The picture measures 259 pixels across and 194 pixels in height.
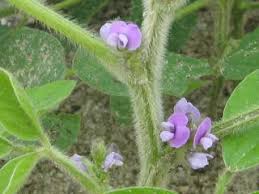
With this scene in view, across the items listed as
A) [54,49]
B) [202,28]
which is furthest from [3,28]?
[202,28]

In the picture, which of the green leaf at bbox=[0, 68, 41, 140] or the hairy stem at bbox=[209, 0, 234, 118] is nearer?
the green leaf at bbox=[0, 68, 41, 140]

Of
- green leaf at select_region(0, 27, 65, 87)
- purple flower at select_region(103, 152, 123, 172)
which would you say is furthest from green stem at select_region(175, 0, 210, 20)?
purple flower at select_region(103, 152, 123, 172)

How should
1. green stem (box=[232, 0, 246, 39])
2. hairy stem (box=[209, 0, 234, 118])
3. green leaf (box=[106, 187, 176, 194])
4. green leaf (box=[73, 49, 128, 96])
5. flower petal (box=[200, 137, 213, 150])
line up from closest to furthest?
green leaf (box=[106, 187, 176, 194])
flower petal (box=[200, 137, 213, 150])
green leaf (box=[73, 49, 128, 96])
hairy stem (box=[209, 0, 234, 118])
green stem (box=[232, 0, 246, 39])

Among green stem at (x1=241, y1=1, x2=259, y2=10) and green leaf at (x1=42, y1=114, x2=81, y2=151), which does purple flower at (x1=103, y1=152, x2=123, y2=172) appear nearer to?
green leaf at (x1=42, y1=114, x2=81, y2=151)

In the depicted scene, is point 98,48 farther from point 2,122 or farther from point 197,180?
point 197,180

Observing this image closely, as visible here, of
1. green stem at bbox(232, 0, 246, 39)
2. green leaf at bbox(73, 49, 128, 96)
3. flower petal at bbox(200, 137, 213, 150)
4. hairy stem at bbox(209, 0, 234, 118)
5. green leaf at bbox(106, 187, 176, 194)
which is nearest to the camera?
green leaf at bbox(106, 187, 176, 194)

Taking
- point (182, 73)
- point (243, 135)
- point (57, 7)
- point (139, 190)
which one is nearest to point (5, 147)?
point (139, 190)
